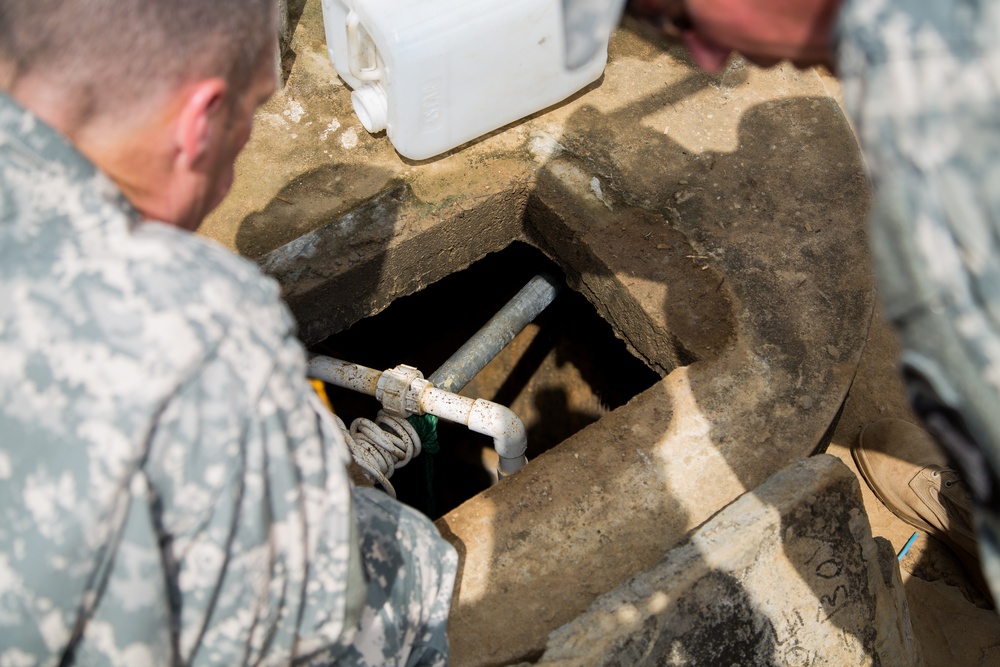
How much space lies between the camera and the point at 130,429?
0.92m

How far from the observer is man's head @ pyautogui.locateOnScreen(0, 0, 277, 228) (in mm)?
956

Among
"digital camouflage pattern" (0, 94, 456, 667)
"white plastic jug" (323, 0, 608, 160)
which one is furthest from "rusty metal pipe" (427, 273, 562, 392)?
"digital camouflage pattern" (0, 94, 456, 667)

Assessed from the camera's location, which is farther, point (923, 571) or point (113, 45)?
point (923, 571)

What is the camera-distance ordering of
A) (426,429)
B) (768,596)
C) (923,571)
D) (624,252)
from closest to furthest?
(768,596) → (624,252) → (426,429) → (923,571)

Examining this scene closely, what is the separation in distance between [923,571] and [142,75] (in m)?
2.99

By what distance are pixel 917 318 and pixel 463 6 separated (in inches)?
67.7

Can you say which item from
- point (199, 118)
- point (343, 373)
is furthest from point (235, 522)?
point (343, 373)

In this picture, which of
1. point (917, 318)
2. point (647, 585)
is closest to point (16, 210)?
point (917, 318)

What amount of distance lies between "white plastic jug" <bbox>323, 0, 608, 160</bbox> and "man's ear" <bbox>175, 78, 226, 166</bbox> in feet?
4.31

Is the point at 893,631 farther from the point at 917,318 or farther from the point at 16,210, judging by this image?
the point at 16,210

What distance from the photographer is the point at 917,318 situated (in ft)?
3.02

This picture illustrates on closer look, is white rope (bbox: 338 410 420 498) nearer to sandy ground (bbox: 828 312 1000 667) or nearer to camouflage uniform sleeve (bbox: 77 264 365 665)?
camouflage uniform sleeve (bbox: 77 264 365 665)

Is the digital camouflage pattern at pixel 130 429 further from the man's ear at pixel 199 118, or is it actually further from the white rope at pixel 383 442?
the white rope at pixel 383 442

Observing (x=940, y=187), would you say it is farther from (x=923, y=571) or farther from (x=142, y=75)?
(x=923, y=571)
